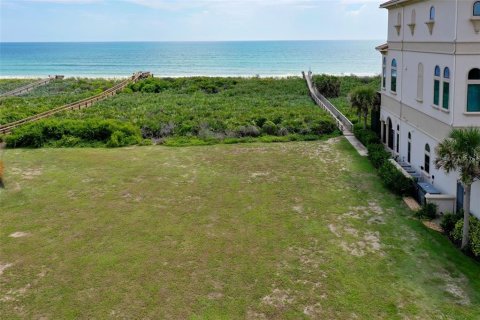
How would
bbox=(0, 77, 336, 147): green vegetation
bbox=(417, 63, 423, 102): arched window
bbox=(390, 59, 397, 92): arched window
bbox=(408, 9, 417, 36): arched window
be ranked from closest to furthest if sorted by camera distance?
bbox=(417, 63, 423, 102): arched window, bbox=(408, 9, 417, 36): arched window, bbox=(390, 59, 397, 92): arched window, bbox=(0, 77, 336, 147): green vegetation

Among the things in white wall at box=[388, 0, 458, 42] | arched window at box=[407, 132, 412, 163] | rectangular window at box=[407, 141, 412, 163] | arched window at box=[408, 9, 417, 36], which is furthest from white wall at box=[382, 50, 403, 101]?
rectangular window at box=[407, 141, 412, 163]

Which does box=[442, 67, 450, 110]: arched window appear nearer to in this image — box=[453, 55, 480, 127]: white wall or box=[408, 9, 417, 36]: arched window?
box=[453, 55, 480, 127]: white wall

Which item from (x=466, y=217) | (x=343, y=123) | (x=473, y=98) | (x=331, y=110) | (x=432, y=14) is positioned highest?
(x=432, y=14)

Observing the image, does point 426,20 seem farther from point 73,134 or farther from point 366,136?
point 73,134

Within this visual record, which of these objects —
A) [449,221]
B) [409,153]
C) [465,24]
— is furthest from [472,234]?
[409,153]

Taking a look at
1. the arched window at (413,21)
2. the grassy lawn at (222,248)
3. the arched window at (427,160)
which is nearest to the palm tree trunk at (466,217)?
the grassy lawn at (222,248)

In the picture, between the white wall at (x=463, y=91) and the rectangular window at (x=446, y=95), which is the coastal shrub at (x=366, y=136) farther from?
the white wall at (x=463, y=91)
